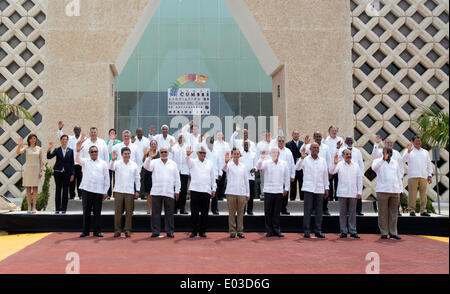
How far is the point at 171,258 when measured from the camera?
5.78 metres

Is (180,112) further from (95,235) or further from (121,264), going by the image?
(121,264)

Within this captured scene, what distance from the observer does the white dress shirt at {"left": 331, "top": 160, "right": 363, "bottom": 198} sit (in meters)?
8.10

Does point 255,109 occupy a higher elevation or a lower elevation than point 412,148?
higher

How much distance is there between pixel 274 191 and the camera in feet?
26.5

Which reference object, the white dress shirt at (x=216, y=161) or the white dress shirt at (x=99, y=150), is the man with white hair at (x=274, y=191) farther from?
the white dress shirt at (x=99, y=150)

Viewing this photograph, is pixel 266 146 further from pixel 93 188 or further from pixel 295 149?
pixel 93 188

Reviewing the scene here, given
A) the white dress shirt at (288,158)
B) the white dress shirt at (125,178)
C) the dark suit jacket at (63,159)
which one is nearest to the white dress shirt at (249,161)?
the white dress shirt at (288,158)

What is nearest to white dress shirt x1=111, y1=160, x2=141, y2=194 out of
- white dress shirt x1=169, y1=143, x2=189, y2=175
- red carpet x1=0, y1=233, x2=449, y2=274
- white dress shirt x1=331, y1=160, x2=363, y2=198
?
red carpet x1=0, y1=233, x2=449, y2=274

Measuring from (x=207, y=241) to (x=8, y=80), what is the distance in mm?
8510

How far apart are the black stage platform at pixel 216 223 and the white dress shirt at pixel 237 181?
2.90 ft

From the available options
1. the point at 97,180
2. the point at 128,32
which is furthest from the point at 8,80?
the point at 97,180

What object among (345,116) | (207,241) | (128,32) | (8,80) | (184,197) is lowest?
(207,241)

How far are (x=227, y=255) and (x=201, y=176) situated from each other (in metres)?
2.19

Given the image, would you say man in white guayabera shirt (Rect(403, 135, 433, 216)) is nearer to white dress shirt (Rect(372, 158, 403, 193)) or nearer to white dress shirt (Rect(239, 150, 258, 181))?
white dress shirt (Rect(372, 158, 403, 193))
